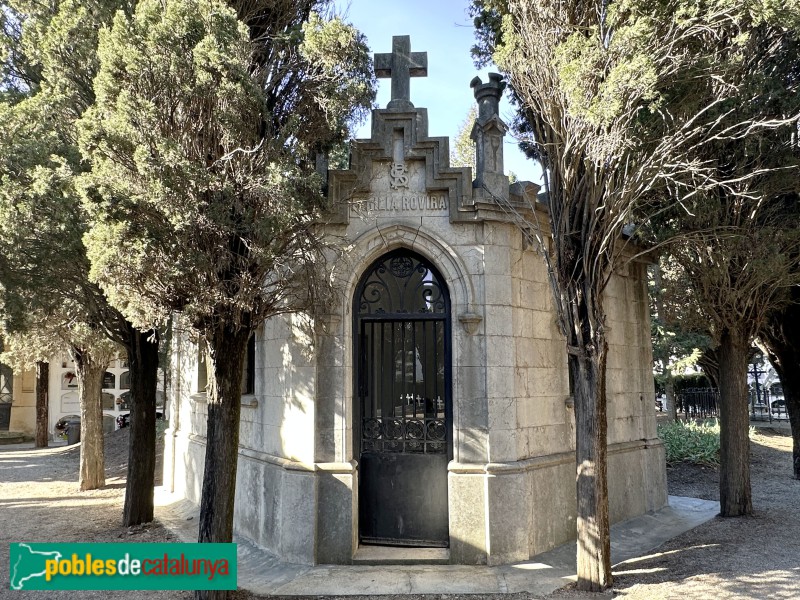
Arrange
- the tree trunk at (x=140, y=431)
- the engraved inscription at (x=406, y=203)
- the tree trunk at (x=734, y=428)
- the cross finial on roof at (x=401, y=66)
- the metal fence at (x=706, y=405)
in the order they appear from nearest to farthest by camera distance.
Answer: the engraved inscription at (x=406, y=203), the cross finial on roof at (x=401, y=66), the tree trunk at (x=734, y=428), the tree trunk at (x=140, y=431), the metal fence at (x=706, y=405)

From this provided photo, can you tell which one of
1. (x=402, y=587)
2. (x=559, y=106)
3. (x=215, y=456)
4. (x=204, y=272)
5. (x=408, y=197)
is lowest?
(x=402, y=587)

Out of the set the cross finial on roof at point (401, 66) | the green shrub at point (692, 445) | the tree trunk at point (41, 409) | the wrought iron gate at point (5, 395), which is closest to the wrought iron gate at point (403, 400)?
the cross finial on roof at point (401, 66)

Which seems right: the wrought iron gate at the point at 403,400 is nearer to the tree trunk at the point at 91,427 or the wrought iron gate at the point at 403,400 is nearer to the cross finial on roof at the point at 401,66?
the cross finial on roof at the point at 401,66

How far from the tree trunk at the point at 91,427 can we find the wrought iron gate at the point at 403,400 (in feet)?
26.8

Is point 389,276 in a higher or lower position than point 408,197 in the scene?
lower

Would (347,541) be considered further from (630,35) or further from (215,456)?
(630,35)

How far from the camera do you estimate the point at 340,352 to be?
23.9 ft

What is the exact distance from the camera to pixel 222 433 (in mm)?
6004

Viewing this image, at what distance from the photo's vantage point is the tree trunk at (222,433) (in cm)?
584

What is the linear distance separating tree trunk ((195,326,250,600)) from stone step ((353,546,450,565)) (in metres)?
1.88

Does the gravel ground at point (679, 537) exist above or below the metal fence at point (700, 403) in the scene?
below

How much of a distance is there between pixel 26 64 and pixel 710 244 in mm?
10236

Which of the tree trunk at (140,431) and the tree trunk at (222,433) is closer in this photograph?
the tree trunk at (222,433)

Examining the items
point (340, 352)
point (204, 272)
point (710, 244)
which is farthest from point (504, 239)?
point (204, 272)
